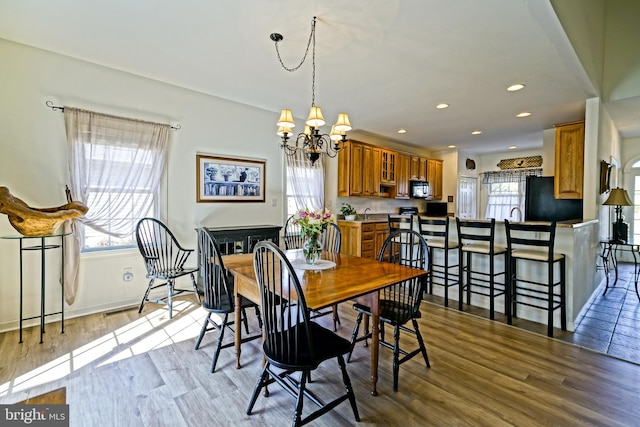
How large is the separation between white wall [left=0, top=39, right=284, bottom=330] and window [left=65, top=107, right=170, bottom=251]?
0.12 m

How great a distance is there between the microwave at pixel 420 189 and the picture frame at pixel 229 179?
3899mm

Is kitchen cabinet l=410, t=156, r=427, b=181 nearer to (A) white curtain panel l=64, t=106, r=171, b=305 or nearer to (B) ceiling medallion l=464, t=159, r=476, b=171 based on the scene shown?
(B) ceiling medallion l=464, t=159, r=476, b=171

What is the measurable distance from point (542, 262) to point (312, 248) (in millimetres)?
2460

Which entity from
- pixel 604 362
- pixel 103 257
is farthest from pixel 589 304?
pixel 103 257

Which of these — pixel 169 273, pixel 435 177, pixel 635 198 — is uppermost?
pixel 435 177

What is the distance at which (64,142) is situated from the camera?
3055mm

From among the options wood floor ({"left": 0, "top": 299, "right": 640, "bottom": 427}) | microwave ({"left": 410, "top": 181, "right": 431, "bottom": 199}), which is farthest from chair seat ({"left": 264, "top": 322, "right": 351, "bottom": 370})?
microwave ({"left": 410, "top": 181, "right": 431, "bottom": 199})

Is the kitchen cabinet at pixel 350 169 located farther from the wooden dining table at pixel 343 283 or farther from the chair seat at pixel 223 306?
the chair seat at pixel 223 306

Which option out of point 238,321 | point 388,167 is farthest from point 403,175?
point 238,321

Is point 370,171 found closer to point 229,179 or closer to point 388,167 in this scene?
point 388,167

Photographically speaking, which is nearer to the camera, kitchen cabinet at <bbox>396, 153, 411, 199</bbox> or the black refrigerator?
the black refrigerator

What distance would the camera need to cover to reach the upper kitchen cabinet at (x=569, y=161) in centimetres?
438

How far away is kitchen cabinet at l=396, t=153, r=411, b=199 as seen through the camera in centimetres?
665

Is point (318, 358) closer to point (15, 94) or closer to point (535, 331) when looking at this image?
point (535, 331)
